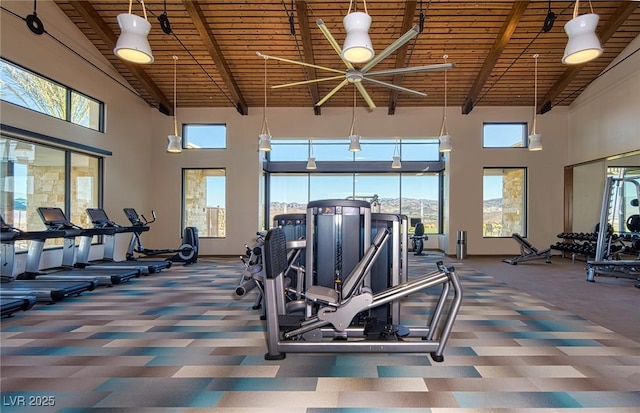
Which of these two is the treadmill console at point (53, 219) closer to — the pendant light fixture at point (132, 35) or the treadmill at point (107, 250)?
the treadmill at point (107, 250)

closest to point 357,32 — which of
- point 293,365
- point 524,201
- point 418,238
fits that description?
point 293,365

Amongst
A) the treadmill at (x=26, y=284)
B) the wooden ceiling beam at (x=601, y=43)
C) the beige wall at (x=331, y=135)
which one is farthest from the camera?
the beige wall at (x=331, y=135)

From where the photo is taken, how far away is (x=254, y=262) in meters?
3.31

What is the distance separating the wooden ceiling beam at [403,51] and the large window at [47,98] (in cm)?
678

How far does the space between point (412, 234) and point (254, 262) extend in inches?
300

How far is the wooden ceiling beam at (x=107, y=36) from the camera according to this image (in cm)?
594

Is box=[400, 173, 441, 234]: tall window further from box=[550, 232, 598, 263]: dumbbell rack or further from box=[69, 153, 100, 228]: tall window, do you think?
box=[69, 153, 100, 228]: tall window

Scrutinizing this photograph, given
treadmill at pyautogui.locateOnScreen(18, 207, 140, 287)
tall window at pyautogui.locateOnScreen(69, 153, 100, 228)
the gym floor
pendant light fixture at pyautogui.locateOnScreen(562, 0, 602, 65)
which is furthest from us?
tall window at pyautogui.locateOnScreen(69, 153, 100, 228)

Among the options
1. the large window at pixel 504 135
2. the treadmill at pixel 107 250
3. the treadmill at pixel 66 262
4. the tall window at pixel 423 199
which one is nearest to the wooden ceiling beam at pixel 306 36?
the tall window at pixel 423 199

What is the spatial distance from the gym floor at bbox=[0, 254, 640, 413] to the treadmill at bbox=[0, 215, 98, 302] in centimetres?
16

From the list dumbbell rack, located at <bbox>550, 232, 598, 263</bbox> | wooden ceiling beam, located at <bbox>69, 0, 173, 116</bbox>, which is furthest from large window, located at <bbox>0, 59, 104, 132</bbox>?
dumbbell rack, located at <bbox>550, 232, 598, 263</bbox>

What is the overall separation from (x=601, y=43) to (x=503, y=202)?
4.15m

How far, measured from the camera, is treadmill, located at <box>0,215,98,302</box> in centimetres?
385

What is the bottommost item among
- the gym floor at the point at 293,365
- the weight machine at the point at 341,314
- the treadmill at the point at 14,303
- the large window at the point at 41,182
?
the gym floor at the point at 293,365
